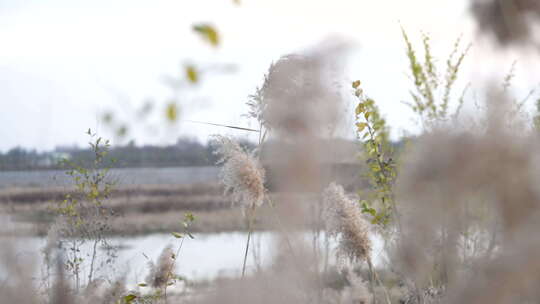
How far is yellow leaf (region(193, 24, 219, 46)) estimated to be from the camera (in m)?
1.03

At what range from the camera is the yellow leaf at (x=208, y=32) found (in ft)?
3.39

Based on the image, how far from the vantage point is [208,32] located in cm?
104

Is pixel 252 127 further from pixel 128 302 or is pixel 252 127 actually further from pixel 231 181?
pixel 128 302

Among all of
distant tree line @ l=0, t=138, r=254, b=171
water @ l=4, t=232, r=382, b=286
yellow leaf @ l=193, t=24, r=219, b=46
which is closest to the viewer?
yellow leaf @ l=193, t=24, r=219, b=46

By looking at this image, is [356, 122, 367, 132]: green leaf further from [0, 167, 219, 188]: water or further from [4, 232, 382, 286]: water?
[0, 167, 219, 188]: water

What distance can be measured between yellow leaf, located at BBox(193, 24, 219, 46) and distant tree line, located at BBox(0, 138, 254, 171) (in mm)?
1077

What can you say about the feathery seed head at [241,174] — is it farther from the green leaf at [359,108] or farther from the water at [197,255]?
the green leaf at [359,108]

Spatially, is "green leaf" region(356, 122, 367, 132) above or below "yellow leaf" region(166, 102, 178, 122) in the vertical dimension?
above

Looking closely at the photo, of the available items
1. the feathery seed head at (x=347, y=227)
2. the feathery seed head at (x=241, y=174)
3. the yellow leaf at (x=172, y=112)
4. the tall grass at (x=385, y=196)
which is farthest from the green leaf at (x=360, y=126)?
the yellow leaf at (x=172, y=112)

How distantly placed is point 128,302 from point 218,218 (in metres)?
14.5

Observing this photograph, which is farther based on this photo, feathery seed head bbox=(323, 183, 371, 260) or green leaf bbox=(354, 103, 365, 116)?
green leaf bbox=(354, 103, 365, 116)

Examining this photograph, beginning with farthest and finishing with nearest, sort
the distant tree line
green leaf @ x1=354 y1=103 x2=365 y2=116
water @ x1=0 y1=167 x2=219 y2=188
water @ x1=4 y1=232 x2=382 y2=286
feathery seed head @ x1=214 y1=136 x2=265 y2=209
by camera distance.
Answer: water @ x1=0 y1=167 x2=219 y2=188 < the distant tree line < green leaf @ x1=354 y1=103 x2=365 y2=116 < water @ x1=4 y1=232 x2=382 y2=286 < feathery seed head @ x1=214 y1=136 x2=265 y2=209

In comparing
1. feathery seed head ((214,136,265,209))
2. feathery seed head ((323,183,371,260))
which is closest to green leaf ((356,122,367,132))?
feathery seed head ((323,183,371,260))

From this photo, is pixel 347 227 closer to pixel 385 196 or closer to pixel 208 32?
pixel 385 196
